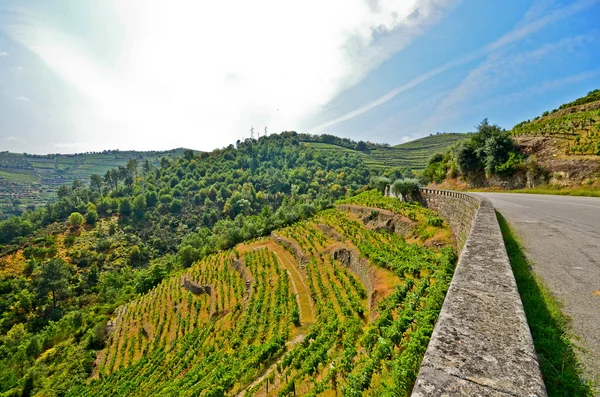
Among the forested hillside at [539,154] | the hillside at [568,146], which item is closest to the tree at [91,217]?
the forested hillside at [539,154]

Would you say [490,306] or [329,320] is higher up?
[490,306]

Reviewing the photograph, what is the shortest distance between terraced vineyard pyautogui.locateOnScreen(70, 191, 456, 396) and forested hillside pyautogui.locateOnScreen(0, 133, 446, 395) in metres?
1.00

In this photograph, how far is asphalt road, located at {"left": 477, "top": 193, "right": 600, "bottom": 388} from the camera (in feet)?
12.1

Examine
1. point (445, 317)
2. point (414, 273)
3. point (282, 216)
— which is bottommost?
point (282, 216)

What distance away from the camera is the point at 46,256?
91875 millimetres

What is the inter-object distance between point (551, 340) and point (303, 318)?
1933cm

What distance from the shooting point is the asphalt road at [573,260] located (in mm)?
3686

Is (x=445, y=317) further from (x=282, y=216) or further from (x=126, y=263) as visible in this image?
(x=126, y=263)

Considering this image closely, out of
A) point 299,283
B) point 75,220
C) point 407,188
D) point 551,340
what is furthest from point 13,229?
point 551,340

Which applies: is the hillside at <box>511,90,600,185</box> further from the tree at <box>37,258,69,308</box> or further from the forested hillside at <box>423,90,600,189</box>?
the tree at <box>37,258,69,308</box>

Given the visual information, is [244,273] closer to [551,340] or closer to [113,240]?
[551,340]

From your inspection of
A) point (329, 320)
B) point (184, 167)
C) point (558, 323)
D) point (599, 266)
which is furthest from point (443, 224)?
point (184, 167)

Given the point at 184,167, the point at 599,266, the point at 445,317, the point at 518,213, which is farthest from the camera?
the point at 184,167

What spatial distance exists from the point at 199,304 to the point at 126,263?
69.5 m
